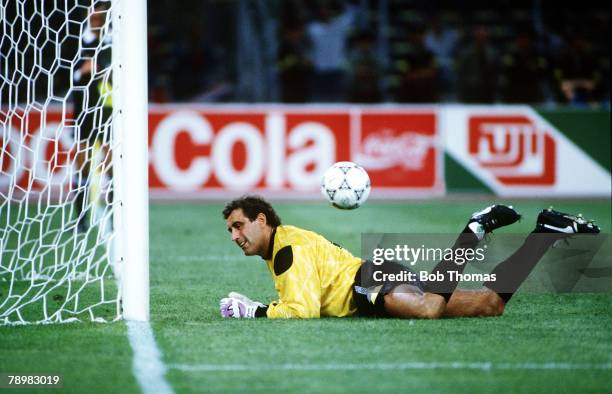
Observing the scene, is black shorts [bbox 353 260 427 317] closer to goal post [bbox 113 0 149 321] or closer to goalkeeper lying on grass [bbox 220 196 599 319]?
goalkeeper lying on grass [bbox 220 196 599 319]

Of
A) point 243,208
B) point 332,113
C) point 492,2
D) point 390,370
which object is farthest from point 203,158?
point 390,370

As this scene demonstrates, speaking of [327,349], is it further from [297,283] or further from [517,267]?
[517,267]

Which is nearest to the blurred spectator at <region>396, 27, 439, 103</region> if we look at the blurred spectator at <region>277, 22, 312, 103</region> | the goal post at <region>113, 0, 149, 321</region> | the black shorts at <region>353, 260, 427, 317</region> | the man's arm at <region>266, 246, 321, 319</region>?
the blurred spectator at <region>277, 22, 312, 103</region>

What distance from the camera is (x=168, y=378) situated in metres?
5.27

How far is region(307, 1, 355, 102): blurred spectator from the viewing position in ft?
63.5

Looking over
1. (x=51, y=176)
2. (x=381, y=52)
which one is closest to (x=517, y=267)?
(x=51, y=176)

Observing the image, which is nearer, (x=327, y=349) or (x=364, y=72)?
(x=327, y=349)

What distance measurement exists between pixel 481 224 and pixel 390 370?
66.3 inches

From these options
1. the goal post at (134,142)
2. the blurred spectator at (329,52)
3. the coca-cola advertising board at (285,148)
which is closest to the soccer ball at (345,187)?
the goal post at (134,142)

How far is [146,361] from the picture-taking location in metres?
5.63

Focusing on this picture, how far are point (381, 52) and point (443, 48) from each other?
3.93ft

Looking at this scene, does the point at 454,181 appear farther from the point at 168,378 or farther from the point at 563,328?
the point at 168,378

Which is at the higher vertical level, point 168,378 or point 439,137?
point 439,137
